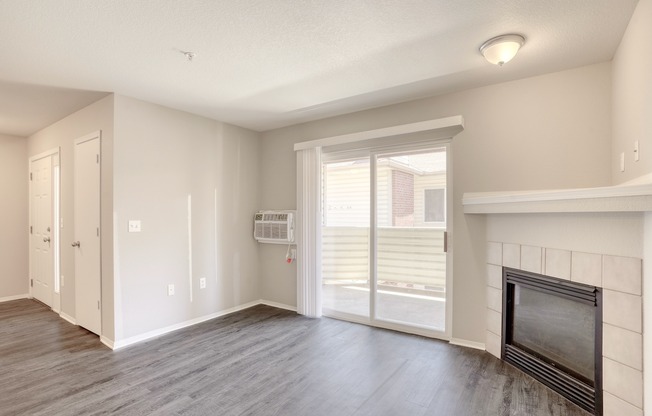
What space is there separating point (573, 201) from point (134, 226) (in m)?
3.86

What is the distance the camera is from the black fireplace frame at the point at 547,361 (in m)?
2.19

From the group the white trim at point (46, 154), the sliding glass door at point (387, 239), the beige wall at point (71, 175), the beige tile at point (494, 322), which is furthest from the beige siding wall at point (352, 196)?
the white trim at point (46, 154)

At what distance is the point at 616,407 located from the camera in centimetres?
204

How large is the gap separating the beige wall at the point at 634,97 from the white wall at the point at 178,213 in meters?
4.04

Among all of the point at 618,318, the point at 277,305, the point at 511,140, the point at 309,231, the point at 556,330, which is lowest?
the point at 277,305

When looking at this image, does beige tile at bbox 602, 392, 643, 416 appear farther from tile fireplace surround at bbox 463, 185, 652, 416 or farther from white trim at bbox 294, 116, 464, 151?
white trim at bbox 294, 116, 464, 151

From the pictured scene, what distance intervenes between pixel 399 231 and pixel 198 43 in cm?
268

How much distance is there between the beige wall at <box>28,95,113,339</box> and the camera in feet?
10.8

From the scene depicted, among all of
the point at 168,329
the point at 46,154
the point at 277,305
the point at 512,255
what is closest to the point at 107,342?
the point at 168,329

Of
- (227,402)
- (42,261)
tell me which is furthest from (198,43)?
(42,261)

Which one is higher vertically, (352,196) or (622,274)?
(352,196)

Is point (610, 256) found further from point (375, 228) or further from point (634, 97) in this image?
point (375, 228)

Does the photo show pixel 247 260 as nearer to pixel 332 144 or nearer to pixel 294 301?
pixel 294 301

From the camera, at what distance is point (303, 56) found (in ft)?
8.27
